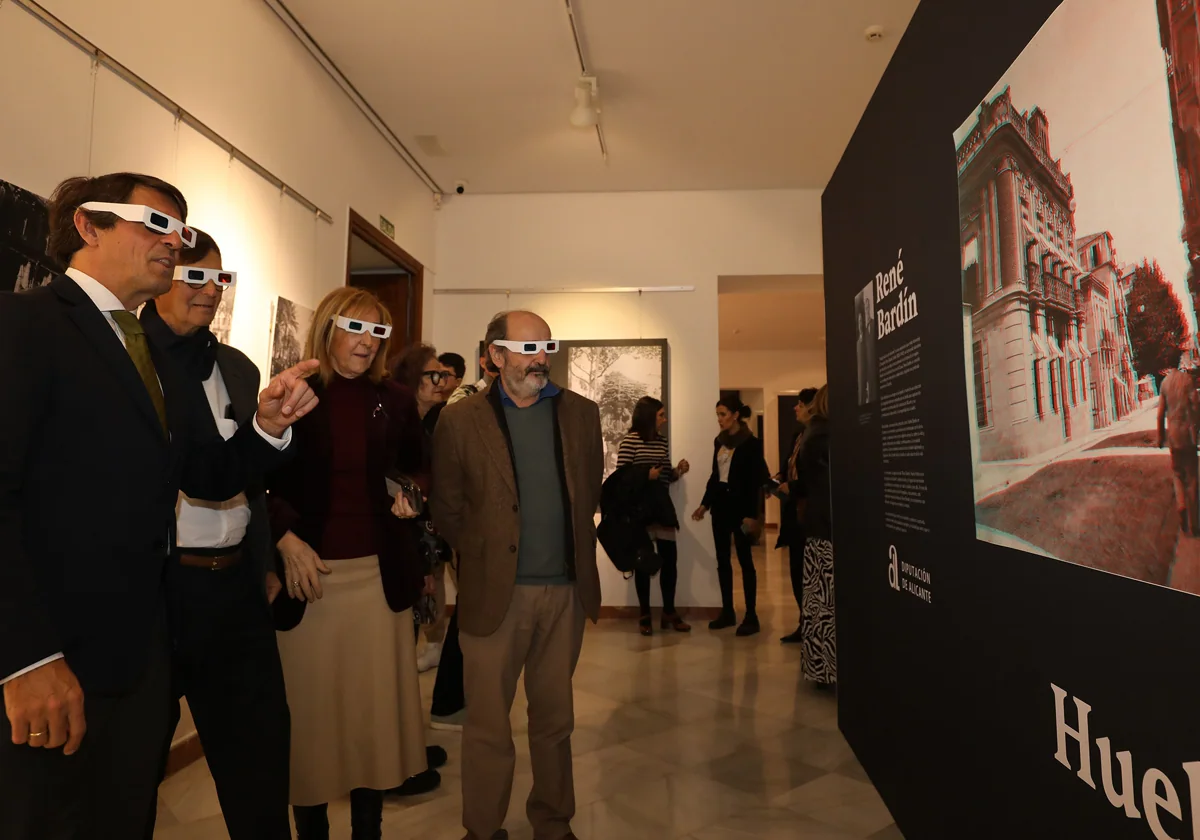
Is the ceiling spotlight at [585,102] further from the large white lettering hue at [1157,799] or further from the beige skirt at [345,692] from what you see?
the large white lettering hue at [1157,799]

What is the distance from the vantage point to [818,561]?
Result: 14.1 feet

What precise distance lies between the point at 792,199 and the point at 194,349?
5.95 metres

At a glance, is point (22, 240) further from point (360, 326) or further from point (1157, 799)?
point (1157, 799)

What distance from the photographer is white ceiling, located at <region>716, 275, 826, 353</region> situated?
22.9 ft

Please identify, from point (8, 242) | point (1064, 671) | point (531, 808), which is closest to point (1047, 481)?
point (1064, 671)

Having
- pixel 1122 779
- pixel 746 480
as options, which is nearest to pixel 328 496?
pixel 1122 779

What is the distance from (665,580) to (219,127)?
4.36 meters

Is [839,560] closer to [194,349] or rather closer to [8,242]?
[194,349]

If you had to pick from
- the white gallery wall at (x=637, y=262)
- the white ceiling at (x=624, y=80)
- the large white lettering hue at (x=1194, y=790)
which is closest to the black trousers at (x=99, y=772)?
the large white lettering hue at (x=1194, y=790)

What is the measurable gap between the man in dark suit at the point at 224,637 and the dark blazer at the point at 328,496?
14cm

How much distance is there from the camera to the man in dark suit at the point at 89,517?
1.12 meters

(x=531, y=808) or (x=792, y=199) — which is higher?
(x=792, y=199)

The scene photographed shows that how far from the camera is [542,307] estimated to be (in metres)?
6.73

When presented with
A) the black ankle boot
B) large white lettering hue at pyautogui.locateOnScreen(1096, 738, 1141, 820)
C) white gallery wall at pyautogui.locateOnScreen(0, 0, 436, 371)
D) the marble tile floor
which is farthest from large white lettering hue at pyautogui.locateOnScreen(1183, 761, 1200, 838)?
the black ankle boot
